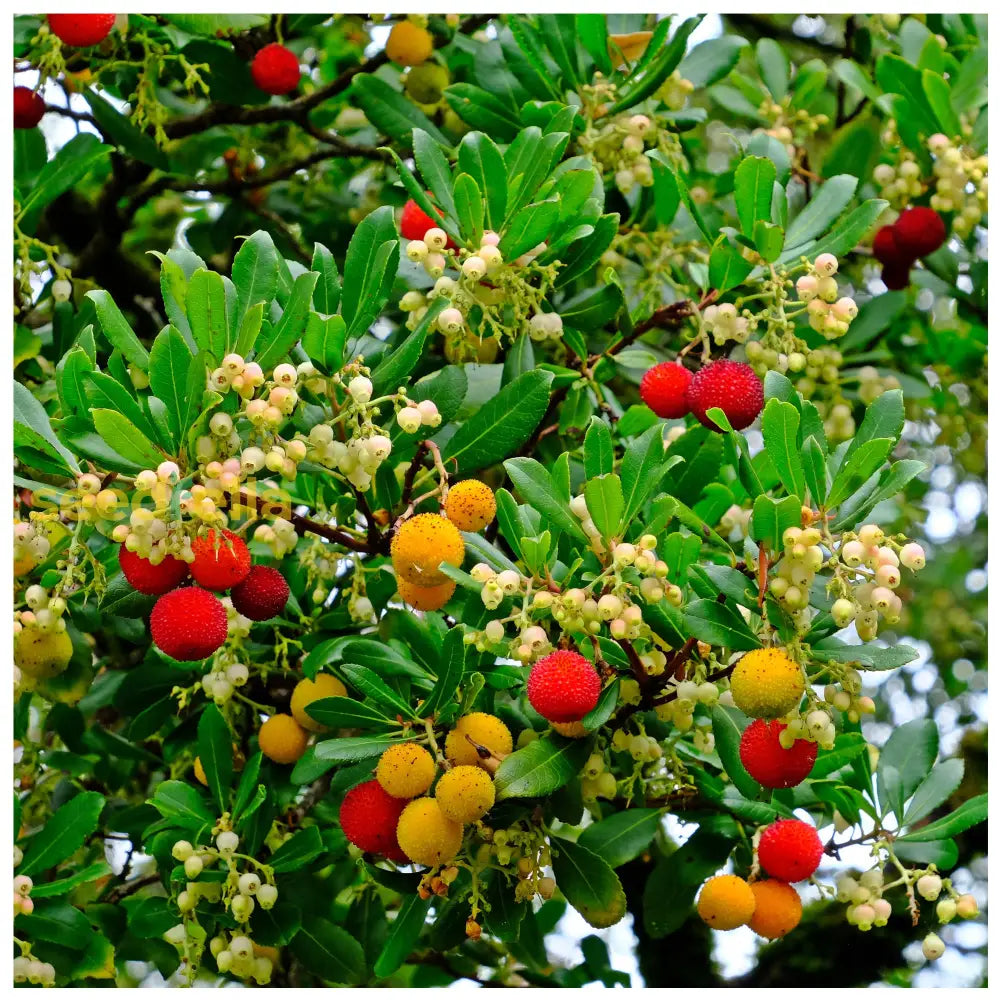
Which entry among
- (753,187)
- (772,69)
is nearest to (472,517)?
(753,187)

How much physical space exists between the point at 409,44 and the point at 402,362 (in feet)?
4.25

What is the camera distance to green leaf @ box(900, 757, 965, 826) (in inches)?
96.6

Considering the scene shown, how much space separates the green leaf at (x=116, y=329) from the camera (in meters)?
1.81

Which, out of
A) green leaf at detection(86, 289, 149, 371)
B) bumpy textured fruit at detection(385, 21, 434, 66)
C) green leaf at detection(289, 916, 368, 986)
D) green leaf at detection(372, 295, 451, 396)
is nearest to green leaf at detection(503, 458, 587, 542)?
green leaf at detection(372, 295, 451, 396)

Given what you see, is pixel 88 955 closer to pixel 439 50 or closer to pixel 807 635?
pixel 807 635

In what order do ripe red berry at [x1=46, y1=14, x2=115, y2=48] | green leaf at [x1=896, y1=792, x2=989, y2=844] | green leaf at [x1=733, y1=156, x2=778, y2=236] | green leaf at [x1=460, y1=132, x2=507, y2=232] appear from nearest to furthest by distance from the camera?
1. green leaf at [x1=460, y1=132, x2=507, y2=232]
2. green leaf at [x1=733, y1=156, x2=778, y2=236]
3. green leaf at [x1=896, y1=792, x2=989, y2=844]
4. ripe red berry at [x1=46, y1=14, x2=115, y2=48]

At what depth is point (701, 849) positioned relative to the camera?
2367mm

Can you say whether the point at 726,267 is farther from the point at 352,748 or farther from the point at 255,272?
the point at 352,748

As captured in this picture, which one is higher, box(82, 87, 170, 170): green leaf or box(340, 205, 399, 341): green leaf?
box(82, 87, 170, 170): green leaf

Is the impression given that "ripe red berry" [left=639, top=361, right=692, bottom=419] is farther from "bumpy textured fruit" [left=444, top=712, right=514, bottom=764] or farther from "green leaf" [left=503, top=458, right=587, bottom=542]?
"bumpy textured fruit" [left=444, top=712, right=514, bottom=764]

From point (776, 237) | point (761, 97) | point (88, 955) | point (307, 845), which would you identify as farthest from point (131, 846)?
point (761, 97)

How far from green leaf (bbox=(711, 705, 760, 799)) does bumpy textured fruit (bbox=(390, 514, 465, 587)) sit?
551 mm

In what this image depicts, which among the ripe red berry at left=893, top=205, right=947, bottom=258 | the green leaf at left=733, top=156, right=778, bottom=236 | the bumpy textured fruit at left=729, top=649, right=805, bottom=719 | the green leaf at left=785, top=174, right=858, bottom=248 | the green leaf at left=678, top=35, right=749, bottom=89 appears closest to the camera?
the bumpy textured fruit at left=729, top=649, right=805, bottom=719

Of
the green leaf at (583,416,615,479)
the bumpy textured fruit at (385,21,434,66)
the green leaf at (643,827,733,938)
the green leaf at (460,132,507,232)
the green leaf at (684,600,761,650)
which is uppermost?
the bumpy textured fruit at (385,21,434,66)
